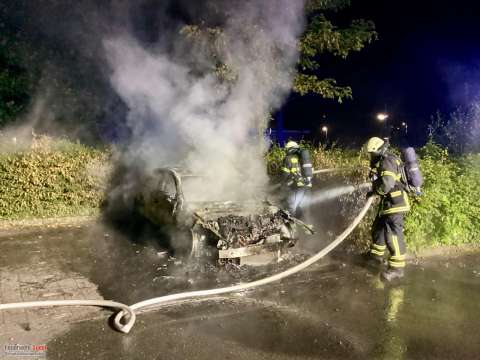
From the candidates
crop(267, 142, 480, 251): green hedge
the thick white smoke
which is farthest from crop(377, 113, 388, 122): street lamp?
crop(267, 142, 480, 251): green hedge

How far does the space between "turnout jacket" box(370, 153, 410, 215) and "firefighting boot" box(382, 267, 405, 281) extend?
0.86 m

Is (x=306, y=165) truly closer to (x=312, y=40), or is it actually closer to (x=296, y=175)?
(x=296, y=175)

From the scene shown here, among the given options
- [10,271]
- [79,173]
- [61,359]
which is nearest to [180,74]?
[79,173]

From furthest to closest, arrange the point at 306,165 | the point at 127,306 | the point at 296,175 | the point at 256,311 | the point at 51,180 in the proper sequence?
the point at 51,180, the point at 296,175, the point at 306,165, the point at 256,311, the point at 127,306

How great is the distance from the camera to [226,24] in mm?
9344

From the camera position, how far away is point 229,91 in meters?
9.91

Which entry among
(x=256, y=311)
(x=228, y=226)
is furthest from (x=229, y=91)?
(x=256, y=311)

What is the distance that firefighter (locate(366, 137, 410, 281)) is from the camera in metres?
6.20

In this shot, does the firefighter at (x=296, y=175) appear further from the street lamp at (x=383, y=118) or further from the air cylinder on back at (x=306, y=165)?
the street lamp at (x=383, y=118)

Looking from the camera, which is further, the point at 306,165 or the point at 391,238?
the point at 306,165

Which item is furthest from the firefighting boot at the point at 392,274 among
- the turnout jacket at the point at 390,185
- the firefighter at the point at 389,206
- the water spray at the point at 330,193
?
the water spray at the point at 330,193

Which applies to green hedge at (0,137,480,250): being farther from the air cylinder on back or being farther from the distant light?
the distant light

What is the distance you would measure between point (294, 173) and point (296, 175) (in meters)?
0.06

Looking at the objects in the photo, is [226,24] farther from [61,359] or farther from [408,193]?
[61,359]
